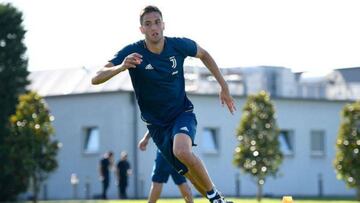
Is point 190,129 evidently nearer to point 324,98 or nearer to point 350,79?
point 324,98

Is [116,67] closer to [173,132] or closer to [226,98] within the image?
[173,132]

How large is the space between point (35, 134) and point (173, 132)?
2156cm

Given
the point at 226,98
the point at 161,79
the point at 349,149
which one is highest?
the point at 161,79

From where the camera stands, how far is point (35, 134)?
1325 inches

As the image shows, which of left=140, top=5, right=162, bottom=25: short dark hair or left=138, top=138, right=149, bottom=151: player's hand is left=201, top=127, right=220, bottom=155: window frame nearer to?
left=138, top=138, right=149, bottom=151: player's hand

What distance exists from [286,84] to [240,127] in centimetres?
1573

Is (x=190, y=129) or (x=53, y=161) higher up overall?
(x=190, y=129)

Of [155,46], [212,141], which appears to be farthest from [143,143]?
[212,141]

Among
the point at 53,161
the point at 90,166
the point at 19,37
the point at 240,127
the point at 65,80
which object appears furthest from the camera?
the point at 65,80

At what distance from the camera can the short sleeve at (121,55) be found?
12336 mm

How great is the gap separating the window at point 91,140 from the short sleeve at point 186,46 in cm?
3545

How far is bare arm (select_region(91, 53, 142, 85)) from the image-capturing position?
1156 centimetres

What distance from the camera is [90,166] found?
48188mm

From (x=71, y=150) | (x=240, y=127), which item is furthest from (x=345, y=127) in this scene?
(x=71, y=150)
